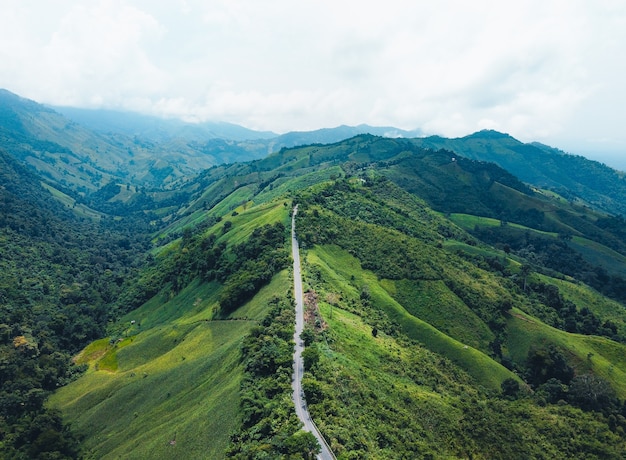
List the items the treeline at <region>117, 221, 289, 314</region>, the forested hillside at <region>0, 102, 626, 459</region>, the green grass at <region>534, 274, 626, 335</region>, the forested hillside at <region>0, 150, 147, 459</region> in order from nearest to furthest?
1. the forested hillside at <region>0, 102, 626, 459</region>
2. the forested hillside at <region>0, 150, 147, 459</region>
3. the treeline at <region>117, 221, 289, 314</region>
4. the green grass at <region>534, 274, 626, 335</region>

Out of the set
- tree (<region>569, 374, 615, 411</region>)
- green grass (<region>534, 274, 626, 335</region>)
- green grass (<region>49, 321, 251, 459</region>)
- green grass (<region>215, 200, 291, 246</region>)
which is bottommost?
green grass (<region>49, 321, 251, 459</region>)

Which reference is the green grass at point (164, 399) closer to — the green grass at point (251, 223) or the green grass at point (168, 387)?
the green grass at point (168, 387)

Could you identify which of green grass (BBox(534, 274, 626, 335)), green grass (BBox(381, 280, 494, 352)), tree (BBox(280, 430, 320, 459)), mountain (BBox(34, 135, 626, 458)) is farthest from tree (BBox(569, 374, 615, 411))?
tree (BBox(280, 430, 320, 459))

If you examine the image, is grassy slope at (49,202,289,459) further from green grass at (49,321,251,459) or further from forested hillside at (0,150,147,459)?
forested hillside at (0,150,147,459)

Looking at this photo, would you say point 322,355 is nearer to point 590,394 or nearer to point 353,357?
point 353,357

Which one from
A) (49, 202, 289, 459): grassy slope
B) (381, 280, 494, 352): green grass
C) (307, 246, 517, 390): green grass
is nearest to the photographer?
(49, 202, 289, 459): grassy slope

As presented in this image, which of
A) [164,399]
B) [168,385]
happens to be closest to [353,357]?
[164,399]
